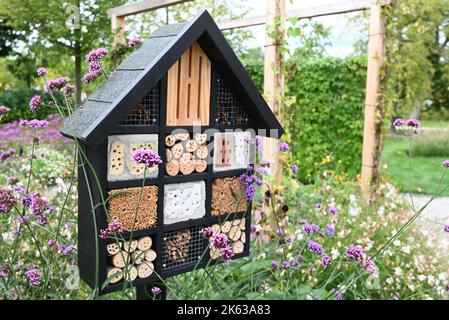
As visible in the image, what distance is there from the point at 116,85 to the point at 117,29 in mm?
4325

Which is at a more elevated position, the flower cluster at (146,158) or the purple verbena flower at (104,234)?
the flower cluster at (146,158)

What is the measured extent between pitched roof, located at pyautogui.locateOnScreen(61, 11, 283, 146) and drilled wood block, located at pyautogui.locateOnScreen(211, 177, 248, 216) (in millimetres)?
351

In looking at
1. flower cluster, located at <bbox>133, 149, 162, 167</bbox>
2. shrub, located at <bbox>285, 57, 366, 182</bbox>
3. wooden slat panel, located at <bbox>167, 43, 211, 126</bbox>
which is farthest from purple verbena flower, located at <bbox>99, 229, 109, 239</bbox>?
shrub, located at <bbox>285, 57, 366, 182</bbox>

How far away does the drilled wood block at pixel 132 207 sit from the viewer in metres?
1.53

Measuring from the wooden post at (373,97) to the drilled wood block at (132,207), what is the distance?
2.96 metres

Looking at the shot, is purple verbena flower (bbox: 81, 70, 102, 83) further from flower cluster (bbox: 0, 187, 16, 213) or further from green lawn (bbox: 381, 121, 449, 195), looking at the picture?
green lawn (bbox: 381, 121, 449, 195)

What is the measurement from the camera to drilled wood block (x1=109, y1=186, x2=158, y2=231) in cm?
153

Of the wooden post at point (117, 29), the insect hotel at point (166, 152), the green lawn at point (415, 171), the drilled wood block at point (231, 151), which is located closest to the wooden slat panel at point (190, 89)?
the insect hotel at point (166, 152)

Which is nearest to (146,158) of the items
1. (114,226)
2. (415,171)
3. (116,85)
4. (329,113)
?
(114,226)

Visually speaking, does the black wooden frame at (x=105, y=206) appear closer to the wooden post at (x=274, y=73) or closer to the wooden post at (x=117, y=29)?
the wooden post at (x=274, y=73)

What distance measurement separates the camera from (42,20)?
20.5 feet

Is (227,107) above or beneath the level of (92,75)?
beneath

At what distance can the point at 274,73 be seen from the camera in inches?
131

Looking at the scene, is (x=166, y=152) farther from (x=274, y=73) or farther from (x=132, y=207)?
(x=274, y=73)
